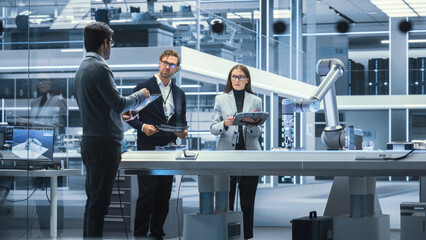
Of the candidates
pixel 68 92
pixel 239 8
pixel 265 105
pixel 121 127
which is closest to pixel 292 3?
pixel 239 8

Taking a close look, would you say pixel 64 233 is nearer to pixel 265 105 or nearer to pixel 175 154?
pixel 175 154

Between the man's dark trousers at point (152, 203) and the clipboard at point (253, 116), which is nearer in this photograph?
the clipboard at point (253, 116)

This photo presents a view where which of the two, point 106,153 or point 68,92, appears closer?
point 106,153

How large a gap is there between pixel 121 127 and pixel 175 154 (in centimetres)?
36

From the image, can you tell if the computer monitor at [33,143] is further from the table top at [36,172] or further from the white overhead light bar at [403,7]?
the white overhead light bar at [403,7]

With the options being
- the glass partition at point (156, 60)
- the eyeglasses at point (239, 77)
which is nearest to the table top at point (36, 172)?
the glass partition at point (156, 60)

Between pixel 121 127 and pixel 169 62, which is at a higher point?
pixel 169 62

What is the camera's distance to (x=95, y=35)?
3.66 m

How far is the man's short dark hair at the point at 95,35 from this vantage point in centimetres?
365

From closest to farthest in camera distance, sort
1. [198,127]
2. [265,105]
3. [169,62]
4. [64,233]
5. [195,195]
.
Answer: [169,62] → [64,233] → [195,195] → [198,127] → [265,105]

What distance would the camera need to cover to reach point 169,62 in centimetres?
463

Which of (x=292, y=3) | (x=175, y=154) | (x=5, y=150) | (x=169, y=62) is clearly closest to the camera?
(x=175, y=154)

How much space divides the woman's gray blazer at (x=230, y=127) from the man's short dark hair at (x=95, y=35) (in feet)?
3.73

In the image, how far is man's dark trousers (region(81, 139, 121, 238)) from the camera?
11.4 ft
